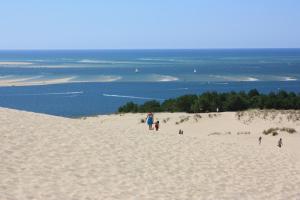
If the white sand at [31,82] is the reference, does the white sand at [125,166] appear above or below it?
above

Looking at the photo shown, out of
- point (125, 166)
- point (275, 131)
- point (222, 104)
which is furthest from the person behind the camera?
point (222, 104)

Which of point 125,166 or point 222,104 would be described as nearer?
point 125,166

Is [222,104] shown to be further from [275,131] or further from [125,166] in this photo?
[125,166]

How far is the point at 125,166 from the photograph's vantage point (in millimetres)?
12719

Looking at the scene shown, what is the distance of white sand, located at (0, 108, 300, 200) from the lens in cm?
1055

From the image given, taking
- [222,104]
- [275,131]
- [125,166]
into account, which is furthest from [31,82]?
[125,166]

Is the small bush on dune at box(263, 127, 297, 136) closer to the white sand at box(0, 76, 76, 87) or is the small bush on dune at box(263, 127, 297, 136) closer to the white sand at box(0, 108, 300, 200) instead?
the white sand at box(0, 108, 300, 200)

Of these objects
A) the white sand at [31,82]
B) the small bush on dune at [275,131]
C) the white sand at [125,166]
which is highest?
the white sand at [125,166]

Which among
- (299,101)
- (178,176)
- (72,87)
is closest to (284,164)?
(178,176)

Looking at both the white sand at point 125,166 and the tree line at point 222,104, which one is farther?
the tree line at point 222,104

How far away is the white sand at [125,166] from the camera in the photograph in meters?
10.5

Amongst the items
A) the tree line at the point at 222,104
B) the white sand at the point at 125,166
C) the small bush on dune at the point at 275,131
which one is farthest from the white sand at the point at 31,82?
the white sand at the point at 125,166

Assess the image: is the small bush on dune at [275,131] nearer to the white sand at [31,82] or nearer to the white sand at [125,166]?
the white sand at [125,166]

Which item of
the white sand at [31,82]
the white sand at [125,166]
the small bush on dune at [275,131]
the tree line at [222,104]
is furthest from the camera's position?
the white sand at [31,82]
